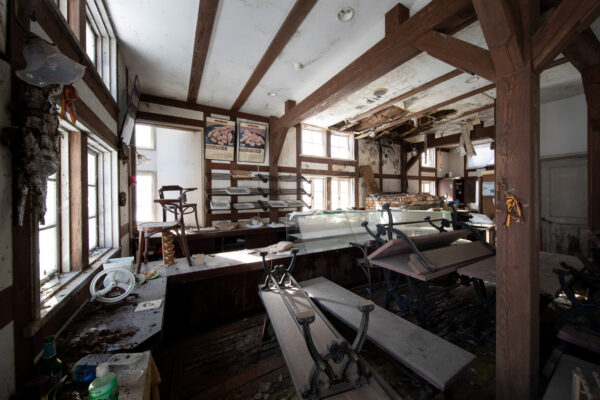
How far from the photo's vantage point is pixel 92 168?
122 inches

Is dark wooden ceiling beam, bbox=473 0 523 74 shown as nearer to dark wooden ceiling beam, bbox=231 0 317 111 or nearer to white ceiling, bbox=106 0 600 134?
white ceiling, bbox=106 0 600 134

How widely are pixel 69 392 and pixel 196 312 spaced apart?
1866 mm

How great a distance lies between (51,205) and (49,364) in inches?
57.8

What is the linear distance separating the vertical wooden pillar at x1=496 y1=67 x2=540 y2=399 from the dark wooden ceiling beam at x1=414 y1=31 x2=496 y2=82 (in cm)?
28

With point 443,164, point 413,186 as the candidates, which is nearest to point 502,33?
point 413,186

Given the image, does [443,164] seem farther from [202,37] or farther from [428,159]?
[202,37]

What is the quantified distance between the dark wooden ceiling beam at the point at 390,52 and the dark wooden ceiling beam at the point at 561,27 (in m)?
0.99

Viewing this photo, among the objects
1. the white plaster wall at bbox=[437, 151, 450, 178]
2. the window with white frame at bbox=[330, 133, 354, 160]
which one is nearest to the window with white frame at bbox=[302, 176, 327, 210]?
the window with white frame at bbox=[330, 133, 354, 160]

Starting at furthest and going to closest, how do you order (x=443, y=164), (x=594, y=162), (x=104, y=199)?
(x=443, y=164) < (x=594, y=162) < (x=104, y=199)

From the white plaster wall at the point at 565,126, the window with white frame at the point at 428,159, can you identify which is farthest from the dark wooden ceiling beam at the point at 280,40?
the window with white frame at the point at 428,159

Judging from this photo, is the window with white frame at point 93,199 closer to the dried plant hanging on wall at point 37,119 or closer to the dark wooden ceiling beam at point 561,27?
the dried plant hanging on wall at point 37,119

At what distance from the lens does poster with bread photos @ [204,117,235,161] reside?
19.2ft

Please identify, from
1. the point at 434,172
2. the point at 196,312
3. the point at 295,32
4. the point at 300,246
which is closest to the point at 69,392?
the point at 196,312

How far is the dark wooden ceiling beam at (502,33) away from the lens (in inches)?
65.8
